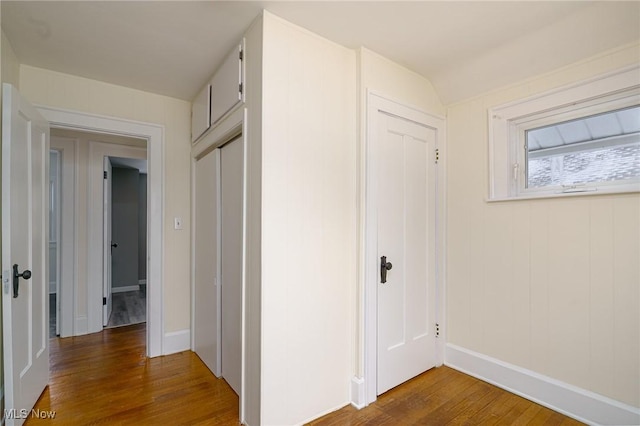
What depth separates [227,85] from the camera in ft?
6.82

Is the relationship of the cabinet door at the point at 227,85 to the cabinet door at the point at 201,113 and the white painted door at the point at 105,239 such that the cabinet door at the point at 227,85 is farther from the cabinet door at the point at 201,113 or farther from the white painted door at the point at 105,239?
the white painted door at the point at 105,239

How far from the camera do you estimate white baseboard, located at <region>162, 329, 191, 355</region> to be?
275cm

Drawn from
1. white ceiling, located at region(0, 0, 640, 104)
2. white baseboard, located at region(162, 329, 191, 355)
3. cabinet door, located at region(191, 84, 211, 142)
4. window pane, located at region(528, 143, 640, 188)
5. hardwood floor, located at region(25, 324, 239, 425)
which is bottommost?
hardwood floor, located at region(25, 324, 239, 425)

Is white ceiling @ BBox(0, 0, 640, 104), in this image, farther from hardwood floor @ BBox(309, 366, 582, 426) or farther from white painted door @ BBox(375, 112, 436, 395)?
hardwood floor @ BBox(309, 366, 582, 426)

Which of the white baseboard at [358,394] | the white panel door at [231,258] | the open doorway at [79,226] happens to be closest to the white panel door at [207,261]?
the white panel door at [231,258]

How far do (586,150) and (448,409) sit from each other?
1889 mm

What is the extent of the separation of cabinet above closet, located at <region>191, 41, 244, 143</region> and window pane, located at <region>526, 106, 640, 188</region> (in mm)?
2099

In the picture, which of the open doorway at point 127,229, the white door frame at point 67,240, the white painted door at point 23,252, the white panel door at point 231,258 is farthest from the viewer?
the open doorway at point 127,229

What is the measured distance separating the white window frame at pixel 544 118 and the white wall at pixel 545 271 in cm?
6

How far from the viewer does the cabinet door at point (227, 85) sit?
1910mm

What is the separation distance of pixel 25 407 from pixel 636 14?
4071mm

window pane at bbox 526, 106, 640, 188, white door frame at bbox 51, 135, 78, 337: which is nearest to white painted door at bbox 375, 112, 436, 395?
window pane at bbox 526, 106, 640, 188

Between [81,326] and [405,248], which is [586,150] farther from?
[81,326]

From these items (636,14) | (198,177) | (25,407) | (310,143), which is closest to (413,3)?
(310,143)
